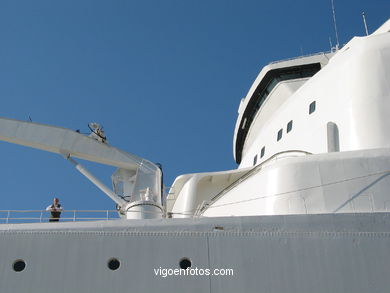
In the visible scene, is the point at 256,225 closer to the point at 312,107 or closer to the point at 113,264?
the point at 113,264

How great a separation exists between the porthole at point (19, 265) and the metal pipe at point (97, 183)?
3.86m

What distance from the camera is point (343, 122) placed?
A: 41.7ft

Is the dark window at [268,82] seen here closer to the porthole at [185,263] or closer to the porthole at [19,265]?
the porthole at [185,263]

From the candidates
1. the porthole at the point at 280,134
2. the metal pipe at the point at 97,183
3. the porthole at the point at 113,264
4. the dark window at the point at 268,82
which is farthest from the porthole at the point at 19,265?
the dark window at the point at 268,82

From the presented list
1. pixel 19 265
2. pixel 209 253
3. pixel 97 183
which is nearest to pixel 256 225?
pixel 209 253

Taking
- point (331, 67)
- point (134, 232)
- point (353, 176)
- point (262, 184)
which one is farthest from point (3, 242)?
point (331, 67)

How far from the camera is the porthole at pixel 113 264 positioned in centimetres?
896

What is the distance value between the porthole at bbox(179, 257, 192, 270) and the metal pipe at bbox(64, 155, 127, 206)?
4.06 meters

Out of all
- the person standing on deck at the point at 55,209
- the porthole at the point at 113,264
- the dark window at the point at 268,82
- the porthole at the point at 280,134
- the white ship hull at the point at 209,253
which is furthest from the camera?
the dark window at the point at 268,82

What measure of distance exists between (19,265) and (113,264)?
1.62 metres

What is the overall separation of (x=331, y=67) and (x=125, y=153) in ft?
20.0

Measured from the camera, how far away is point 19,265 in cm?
904

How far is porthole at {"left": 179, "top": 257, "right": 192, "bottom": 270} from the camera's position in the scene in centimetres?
896

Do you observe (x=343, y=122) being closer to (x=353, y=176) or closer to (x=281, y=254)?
(x=353, y=176)
